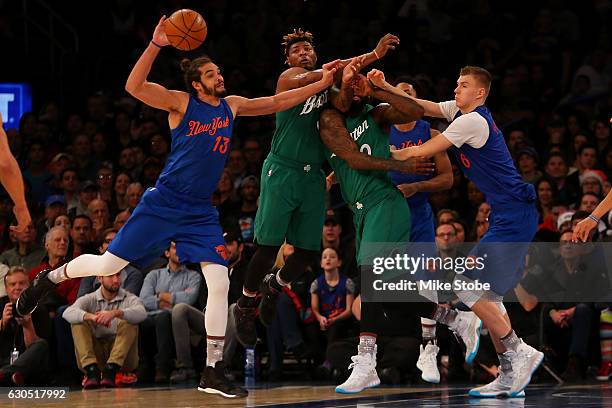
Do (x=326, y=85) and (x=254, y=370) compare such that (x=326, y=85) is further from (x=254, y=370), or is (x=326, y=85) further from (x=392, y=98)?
(x=254, y=370)

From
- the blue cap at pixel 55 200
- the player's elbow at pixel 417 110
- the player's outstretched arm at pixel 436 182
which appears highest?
the blue cap at pixel 55 200

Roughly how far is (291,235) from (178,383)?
88.7 inches

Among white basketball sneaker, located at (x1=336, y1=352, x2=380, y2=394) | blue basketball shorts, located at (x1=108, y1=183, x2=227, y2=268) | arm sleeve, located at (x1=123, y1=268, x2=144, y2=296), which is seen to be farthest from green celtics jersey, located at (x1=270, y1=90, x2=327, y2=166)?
arm sleeve, located at (x1=123, y1=268, x2=144, y2=296)

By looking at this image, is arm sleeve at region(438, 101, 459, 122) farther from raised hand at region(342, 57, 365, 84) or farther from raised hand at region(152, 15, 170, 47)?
raised hand at region(152, 15, 170, 47)

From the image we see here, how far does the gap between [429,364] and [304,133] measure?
6.38ft

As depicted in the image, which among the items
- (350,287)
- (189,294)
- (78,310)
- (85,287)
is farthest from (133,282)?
(350,287)

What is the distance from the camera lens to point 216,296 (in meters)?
7.50

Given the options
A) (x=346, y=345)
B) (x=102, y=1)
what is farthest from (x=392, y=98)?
(x=102, y=1)

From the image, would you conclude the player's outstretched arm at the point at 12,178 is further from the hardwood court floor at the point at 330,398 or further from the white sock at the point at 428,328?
the white sock at the point at 428,328

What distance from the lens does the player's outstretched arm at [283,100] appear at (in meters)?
7.73

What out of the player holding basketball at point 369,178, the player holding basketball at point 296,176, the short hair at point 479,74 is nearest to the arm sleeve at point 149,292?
the player holding basketball at point 296,176

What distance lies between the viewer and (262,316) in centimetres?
880

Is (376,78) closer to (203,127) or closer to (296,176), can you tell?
(296,176)

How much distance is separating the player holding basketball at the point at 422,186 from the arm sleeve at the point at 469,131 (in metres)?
0.62
